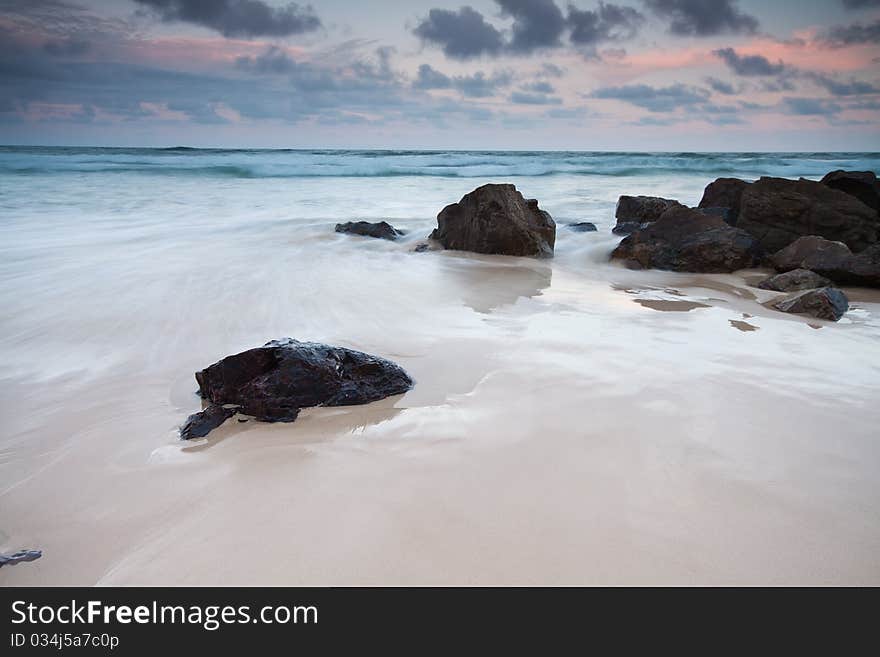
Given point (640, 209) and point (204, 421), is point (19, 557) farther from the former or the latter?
point (640, 209)

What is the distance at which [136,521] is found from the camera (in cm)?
176

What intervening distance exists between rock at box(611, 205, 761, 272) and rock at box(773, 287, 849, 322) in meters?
1.58

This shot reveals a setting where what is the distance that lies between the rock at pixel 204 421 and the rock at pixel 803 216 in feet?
19.3

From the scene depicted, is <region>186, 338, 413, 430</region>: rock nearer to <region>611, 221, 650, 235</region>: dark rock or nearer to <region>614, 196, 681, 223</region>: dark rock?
<region>611, 221, 650, 235</region>: dark rock

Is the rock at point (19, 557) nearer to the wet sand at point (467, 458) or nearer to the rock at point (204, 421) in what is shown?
the wet sand at point (467, 458)

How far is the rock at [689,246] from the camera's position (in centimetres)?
586

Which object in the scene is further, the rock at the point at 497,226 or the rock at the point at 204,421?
the rock at the point at 497,226

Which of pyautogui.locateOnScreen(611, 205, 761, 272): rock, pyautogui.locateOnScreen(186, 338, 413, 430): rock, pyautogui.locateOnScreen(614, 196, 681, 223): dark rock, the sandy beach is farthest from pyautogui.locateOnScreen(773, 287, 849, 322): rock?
pyautogui.locateOnScreen(614, 196, 681, 223): dark rock

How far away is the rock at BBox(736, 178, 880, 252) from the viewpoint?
6.27 meters

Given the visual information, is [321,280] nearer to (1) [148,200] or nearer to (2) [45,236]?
(2) [45,236]

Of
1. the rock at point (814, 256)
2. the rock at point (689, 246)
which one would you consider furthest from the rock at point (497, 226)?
the rock at point (814, 256)

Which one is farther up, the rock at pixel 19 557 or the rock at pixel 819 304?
the rock at pixel 819 304
